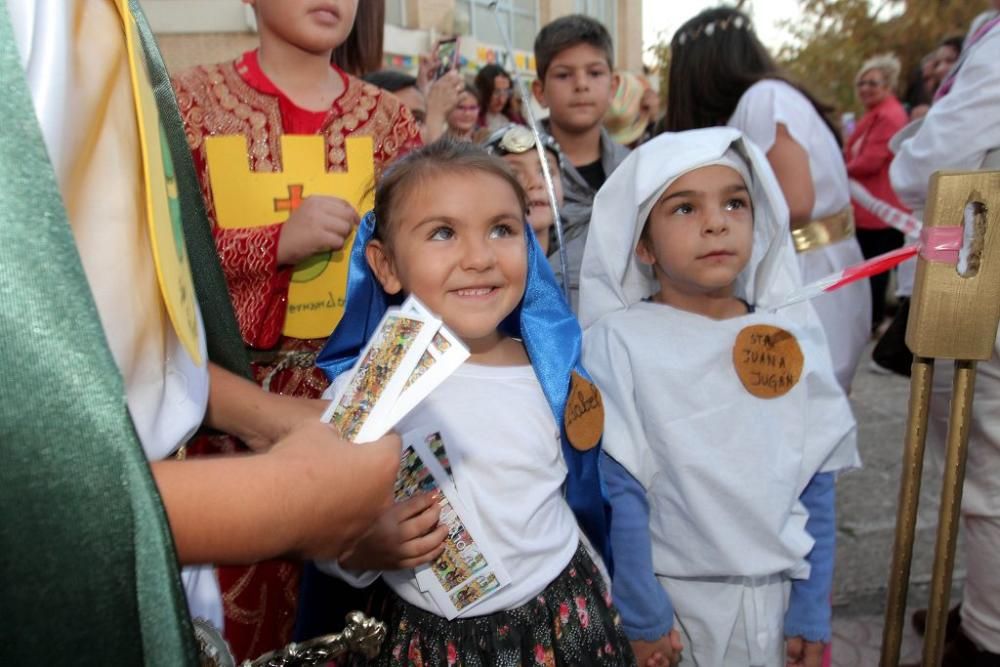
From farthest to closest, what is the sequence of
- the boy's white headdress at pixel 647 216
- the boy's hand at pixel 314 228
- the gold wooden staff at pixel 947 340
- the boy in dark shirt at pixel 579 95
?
1. the boy in dark shirt at pixel 579 95
2. the boy's white headdress at pixel 647 216
3. the boy's hand at pixel 314 228
4. the gold wooden staff at pixel 947 340

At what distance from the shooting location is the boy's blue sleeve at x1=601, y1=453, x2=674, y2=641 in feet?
5.26

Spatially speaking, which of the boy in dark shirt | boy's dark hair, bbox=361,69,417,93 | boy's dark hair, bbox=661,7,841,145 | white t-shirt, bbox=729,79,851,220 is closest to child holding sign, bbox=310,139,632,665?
the boy in dark shirt

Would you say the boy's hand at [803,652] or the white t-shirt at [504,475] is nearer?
the white t-shirt at [504,475]

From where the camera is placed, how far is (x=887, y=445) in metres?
4.35

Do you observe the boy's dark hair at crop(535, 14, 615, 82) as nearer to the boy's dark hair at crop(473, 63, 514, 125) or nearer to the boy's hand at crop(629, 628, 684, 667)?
the boy's dark hair at crop(473, 63, 514, 125)

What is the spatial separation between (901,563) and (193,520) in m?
1.25

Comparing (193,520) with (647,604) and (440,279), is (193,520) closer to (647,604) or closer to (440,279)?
(440,279)

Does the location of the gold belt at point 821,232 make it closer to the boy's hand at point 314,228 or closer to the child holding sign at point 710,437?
the child holding sign at point 710,437

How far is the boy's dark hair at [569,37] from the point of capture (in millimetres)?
2746

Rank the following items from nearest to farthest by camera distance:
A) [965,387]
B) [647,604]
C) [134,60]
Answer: [134,60], [965,387], [647,604]

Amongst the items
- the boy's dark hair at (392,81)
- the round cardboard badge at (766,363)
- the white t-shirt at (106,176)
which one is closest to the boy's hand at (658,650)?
the round cardboard badge at (766,363)

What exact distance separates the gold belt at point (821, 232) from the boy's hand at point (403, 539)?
214 centimetres

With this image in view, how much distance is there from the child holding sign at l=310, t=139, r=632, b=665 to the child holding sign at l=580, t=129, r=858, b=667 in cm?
16

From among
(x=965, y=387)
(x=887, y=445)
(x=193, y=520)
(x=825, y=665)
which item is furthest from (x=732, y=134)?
(x=887, y=445)
